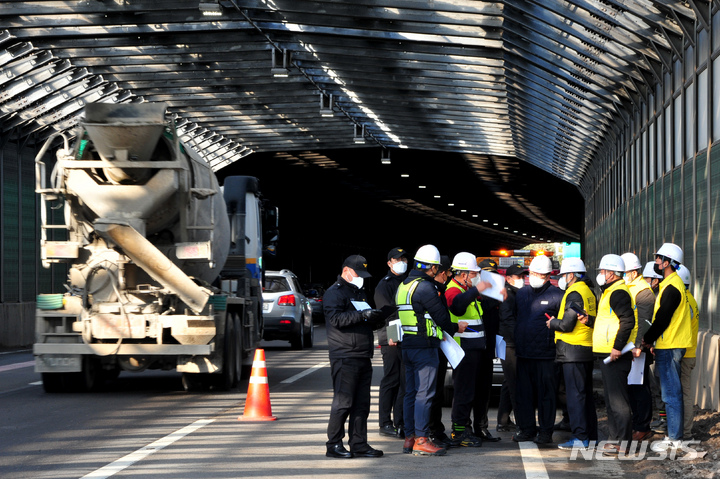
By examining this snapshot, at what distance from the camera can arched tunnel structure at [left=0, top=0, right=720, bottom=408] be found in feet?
55.4

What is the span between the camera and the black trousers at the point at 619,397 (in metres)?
10.4

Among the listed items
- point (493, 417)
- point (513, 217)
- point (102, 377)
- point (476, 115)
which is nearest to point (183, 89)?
point (476, 115)

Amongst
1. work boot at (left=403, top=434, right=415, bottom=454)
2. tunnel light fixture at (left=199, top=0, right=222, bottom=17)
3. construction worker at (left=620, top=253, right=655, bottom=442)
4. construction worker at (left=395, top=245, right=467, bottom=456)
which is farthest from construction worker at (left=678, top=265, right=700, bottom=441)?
tunnel light fixture at (left=199, top=0, right=222, bottom=17)

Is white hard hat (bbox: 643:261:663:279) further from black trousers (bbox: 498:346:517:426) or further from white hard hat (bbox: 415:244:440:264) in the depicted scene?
white hard hat (bbox: 415:244:440:264)

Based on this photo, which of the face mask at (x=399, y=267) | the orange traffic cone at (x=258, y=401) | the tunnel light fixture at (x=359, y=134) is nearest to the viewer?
the face mask at (x=399, y=267)

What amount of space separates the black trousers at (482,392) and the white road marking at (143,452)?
3.13 m

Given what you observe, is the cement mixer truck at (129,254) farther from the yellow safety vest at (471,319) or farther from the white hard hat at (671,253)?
the white hard hat at (671,253)

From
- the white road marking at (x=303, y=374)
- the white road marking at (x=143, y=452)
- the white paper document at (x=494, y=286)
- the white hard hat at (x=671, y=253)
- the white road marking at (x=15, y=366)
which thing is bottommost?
the white road marking at (x=303, y=374)

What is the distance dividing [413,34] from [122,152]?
9143 millimetres

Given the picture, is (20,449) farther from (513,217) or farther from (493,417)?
(513,217)

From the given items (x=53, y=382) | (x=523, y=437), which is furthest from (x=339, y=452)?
(x=53, y=382)

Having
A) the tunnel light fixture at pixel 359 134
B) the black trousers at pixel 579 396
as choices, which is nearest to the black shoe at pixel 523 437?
the black trousers at pixel 579 396

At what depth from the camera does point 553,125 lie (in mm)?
30734

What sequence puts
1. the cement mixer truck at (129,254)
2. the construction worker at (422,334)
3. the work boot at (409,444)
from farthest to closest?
the cement mixer truck at (129,254) < the work boot at (409,444) < the construction worker at (422,334)
